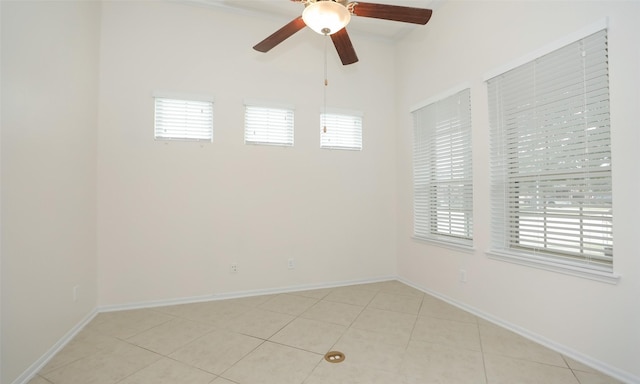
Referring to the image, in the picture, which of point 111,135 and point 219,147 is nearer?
point 111,135

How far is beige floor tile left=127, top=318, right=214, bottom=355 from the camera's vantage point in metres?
2.16

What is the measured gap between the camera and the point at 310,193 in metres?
3.54

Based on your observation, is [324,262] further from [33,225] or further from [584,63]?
[584,63]

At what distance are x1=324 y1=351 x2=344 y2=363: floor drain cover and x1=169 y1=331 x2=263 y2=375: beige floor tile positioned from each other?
1.90ft

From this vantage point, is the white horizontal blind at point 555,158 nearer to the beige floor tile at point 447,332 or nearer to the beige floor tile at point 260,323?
the beige floor tile at point 447,332

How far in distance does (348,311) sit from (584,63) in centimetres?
284

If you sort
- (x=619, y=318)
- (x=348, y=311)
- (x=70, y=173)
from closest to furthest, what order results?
(x=619, y=318) < (x=70, y=173) < (x=348, y=311)

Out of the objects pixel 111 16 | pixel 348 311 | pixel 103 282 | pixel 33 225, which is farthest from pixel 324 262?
pixel 111 16

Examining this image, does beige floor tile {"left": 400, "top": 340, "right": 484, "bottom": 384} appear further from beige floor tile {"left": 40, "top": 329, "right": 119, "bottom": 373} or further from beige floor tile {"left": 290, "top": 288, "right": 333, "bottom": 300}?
beige floor tile {"left": 40, "top": 329, "right": 119, "bottom": 373}

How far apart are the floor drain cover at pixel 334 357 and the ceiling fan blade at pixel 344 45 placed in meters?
2.49

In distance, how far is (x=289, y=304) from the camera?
9.93ft

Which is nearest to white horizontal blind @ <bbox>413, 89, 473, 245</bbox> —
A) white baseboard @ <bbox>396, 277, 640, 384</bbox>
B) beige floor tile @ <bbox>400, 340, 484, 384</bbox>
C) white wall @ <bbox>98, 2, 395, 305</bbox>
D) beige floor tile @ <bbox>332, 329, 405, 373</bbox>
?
white wall @ <bbox>98, 2, 395, 305</bbox>

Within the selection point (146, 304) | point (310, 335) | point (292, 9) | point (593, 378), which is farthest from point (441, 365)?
point (292, 9)

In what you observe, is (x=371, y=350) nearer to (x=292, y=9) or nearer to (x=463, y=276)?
(x=463, y=276)
